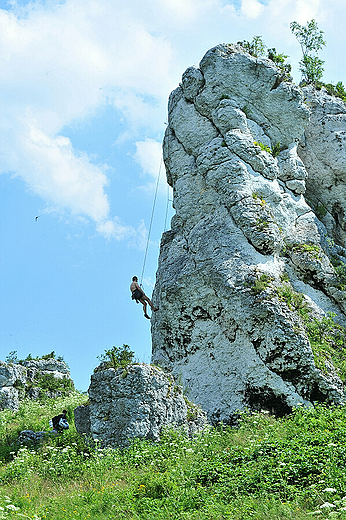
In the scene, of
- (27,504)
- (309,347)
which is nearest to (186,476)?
(27,504)

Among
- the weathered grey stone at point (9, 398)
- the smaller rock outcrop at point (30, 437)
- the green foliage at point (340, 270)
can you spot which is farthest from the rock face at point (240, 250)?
the weathered grey stone at point (9, 398)

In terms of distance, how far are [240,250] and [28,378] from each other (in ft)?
68.2

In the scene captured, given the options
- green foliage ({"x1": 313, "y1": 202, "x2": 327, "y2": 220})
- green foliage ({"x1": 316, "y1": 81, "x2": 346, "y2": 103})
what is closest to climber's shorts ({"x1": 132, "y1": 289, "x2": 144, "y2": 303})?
green foliage ({"x1": 313, "y1": 202, "x2": 327, "y2": 220})

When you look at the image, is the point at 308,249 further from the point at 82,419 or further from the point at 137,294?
the point at 82,419

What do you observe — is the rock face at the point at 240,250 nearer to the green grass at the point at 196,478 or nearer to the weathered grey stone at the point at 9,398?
the green grass at the point at 196,478

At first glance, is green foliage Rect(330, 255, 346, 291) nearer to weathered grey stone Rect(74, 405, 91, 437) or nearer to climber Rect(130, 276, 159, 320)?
climber Rect(130, 276, 159, 320)

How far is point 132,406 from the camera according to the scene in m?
13.3

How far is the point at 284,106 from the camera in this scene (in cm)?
2483

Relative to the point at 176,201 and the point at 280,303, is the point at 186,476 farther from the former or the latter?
the point at 176,201

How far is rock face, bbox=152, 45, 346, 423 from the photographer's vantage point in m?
16.6

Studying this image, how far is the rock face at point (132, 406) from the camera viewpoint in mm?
13102

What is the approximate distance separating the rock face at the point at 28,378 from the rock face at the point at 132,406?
1489 cm

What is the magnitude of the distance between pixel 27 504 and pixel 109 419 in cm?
461

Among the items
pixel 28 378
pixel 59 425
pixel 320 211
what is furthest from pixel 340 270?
pixel 28 378
